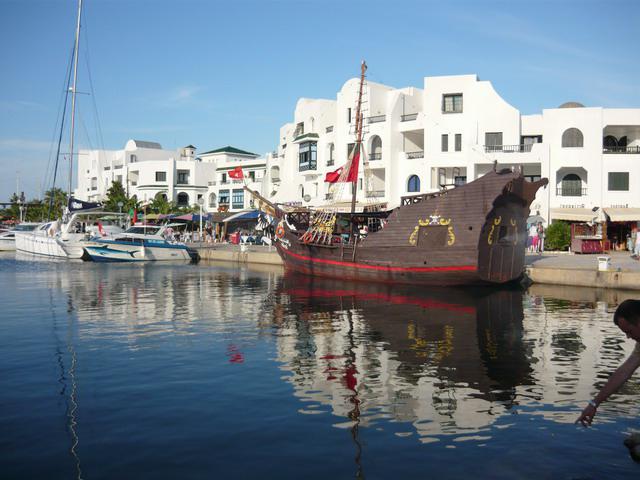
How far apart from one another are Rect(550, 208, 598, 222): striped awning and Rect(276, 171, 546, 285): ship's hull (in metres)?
13.0

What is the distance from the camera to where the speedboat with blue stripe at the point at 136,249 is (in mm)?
39688

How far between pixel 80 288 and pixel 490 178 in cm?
1634

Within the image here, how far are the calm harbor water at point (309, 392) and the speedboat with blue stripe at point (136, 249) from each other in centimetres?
2140

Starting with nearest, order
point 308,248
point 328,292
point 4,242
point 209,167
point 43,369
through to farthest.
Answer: point 43,369 → point 328,292 → point 308,248 → point 4,242 → point 209,167

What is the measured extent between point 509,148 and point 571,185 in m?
4.56

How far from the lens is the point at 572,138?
38.1 metres

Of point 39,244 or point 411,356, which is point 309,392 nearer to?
point 411,356

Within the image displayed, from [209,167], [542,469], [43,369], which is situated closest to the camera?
[542,469]

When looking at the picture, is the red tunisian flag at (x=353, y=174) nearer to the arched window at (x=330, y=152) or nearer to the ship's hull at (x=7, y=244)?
the arched window at (x=330, y=152)

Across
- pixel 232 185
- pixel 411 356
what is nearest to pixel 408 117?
pixel 232 185

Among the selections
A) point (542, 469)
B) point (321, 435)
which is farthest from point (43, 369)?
point (542, 469)

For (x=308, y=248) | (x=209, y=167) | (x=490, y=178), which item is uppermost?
(x=209, y=167)

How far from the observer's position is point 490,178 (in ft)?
72.2

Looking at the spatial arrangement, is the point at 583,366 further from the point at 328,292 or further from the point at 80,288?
the point at 80,288
